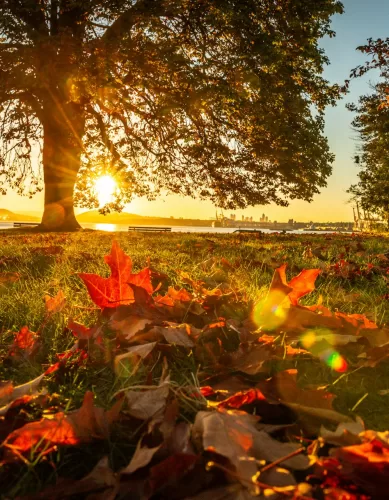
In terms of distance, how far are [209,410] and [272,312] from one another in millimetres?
790

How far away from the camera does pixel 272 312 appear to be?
5.87 ft

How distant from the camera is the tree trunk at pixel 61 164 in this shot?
16.5m

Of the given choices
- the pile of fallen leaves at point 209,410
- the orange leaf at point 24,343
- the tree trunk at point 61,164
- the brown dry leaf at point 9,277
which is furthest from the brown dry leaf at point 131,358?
the tree trunk at point 61,164

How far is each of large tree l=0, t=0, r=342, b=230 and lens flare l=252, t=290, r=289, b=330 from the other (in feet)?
32.8

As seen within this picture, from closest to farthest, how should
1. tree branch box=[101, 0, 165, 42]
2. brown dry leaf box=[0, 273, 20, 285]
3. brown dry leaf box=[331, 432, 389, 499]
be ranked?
brown dry leaf box=[331, 432, 389, 499], brown dry leaf box=[0, 273, 20, 285], tree branch box=[101, 0, 165, 42]

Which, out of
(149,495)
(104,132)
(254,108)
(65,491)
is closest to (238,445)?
(149,495)

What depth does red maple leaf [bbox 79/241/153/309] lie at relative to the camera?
1661 millimetres

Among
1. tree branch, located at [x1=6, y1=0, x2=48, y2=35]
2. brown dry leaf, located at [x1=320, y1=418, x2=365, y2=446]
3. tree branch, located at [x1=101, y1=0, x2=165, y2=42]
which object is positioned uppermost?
tree branch, located at [x1=6, y1=0, x2=48, y2=35]

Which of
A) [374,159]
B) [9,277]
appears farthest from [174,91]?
[374,159]

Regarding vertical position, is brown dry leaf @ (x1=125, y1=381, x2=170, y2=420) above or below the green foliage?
below

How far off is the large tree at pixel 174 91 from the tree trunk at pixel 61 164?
0.16 ft

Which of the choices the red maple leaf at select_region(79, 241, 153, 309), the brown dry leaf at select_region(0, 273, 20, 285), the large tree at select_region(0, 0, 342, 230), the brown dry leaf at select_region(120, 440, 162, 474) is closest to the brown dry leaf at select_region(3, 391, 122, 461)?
the brown dry leaf at select_region(120, 440, 162, 474)

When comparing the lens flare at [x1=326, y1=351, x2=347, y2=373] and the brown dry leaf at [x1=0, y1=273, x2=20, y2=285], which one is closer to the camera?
the lens flare at [x1=326, y1=351, x2=347, y2=373]

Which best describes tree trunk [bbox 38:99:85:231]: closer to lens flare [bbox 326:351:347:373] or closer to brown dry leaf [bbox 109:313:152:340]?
brown dry leaf [bbox 109:313:152:340]
